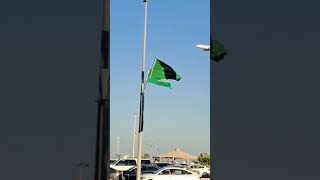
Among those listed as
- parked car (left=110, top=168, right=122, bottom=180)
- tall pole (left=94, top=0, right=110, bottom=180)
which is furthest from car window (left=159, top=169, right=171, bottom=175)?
tall pole (left=94, top=0, right=110, bottom=180)

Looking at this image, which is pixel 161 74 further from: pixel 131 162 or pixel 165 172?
pixel 131 162

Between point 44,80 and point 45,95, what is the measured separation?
→ 166 millimetres

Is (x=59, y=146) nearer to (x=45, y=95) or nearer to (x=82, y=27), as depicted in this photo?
(x=45, y=95)

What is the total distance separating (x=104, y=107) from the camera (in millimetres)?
5172

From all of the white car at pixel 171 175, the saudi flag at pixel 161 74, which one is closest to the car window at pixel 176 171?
the white car at pixel 171 175

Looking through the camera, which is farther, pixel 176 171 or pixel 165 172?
pixel 176 171

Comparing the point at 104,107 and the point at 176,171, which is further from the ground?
the point at 104,107
